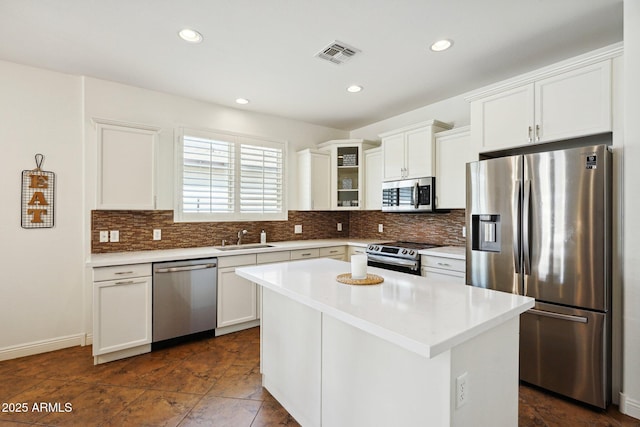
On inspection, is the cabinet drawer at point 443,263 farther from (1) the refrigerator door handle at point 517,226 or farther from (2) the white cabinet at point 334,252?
(2) the white cabinet at point 334,252

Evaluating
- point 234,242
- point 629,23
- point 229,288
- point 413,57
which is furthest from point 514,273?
point 234,242

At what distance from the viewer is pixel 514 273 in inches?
96.5

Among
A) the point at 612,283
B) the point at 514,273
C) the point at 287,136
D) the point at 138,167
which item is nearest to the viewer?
the point at 612,283

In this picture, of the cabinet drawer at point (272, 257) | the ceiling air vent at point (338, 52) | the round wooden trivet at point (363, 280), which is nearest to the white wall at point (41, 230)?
the cabinet drawer at point (272, 257)

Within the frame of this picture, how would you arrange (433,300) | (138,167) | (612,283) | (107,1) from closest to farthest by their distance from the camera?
(433,300)
(107,1)
(612,283)
(138,167)

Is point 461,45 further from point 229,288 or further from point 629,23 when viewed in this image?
point 229,288

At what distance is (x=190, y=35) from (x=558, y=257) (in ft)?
10.2

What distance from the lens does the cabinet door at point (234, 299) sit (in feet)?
11.2

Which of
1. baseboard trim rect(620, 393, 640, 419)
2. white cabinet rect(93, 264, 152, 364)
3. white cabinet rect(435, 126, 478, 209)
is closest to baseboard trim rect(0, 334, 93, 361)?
white cabinet rect(93, 264, 152, 364)

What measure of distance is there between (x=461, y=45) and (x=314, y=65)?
4.02ft

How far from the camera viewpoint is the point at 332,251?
4266 millimetres

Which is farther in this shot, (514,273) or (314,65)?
(314,65)

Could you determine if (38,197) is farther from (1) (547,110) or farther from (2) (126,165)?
(1) (547,110)

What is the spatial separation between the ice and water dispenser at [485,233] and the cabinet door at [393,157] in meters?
1.30
